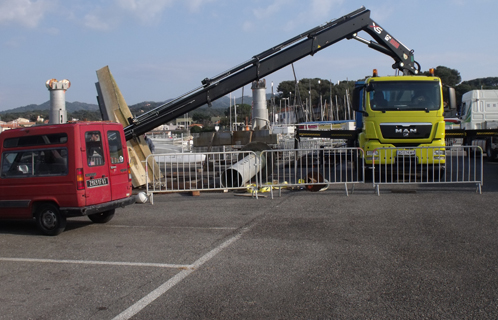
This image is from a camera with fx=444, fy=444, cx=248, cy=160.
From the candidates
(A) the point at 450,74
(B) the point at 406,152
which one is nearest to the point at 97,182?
(B) the point at 406,152

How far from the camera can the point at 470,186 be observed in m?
12.7

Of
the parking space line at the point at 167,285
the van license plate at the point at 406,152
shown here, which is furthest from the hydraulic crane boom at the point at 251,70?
the parking space line at the point at 167,285

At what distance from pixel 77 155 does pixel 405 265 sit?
594cm

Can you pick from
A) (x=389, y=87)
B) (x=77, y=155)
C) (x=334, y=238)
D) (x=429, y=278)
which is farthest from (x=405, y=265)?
(x=389, y=87)

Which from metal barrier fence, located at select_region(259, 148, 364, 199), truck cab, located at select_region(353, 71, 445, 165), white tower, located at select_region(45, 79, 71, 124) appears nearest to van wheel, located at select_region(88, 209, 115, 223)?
metal barrier fence, located at select_region(259, 148, 364, 199)

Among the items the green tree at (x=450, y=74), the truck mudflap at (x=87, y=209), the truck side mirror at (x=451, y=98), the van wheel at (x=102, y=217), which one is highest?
the green tree at (x=450, y=74)

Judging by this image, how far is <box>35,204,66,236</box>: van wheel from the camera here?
27.5ft

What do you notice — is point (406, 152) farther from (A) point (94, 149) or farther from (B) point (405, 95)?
(A) point (94, 149)

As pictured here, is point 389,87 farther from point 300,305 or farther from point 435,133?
point 300,305

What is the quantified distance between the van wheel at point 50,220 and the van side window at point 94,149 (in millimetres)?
1113

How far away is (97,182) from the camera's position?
855 cm

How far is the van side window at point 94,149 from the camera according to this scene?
8469 millimetres

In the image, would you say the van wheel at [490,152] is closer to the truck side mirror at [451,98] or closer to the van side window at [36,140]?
the truck side mirror at [451,98]

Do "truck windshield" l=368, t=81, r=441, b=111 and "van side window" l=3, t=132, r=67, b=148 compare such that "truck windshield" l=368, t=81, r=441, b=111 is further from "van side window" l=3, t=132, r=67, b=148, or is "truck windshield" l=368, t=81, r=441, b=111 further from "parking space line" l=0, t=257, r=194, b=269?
"parking space line" l=0, t=257, r=194, b=269
